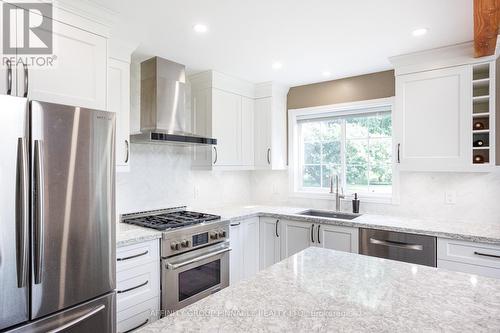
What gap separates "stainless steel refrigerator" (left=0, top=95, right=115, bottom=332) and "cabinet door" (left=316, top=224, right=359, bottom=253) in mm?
1908

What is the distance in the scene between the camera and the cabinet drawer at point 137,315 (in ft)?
6.70

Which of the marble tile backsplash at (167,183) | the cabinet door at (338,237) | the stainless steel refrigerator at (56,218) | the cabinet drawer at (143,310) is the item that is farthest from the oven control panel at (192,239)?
the cabinet door at (338,237)

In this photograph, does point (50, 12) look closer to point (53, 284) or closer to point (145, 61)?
point (145, 61)

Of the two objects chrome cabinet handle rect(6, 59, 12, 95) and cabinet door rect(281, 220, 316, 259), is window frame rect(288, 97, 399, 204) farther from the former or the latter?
chrome cabinet handle rect(6, 59, 12, 95)

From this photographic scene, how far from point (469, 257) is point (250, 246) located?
194 centimetres

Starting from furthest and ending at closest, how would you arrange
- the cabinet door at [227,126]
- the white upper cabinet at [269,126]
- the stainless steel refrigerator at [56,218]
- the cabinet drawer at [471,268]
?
the white upper cabinet at [269,126] → the cabinet door at [227,126] → the cabinet drawer at [471,268] → the stainless steel refrigerator at [56,218]

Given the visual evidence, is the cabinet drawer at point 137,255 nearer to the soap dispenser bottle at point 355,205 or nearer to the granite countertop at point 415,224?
the granite countertop at point 415,224

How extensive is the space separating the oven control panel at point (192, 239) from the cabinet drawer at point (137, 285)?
0.49 feet

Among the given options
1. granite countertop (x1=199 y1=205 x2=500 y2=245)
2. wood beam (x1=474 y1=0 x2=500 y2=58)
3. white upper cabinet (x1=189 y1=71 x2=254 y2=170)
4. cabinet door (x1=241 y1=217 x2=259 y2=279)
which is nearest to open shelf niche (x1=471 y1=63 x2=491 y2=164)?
wood beam (x1=474 y1=0 x2=500 y2=58)

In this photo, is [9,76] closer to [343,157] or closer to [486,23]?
[486,23]

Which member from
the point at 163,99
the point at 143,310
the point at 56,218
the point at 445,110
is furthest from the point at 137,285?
the point at 445,110

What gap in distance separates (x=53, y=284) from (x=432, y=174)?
316 cm

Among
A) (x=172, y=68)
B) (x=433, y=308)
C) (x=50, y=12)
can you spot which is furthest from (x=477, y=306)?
(x=172, y=68)

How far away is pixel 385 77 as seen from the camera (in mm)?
3148
